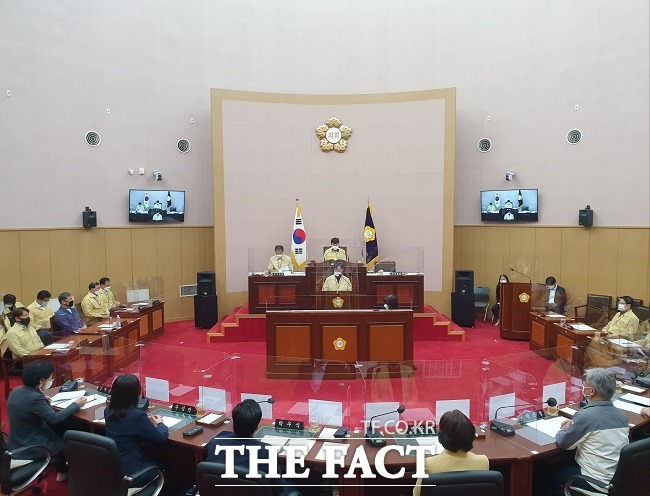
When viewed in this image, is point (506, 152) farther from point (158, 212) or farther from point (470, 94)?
point (158, 212)

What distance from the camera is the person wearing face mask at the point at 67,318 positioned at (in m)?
7.25

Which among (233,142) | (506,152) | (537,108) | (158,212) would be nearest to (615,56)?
(537,108)

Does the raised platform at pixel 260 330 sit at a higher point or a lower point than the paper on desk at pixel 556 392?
lower

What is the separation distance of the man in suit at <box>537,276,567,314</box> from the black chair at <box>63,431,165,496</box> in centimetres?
762

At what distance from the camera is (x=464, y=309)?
33.6 feet

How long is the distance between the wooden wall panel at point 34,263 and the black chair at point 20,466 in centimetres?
617

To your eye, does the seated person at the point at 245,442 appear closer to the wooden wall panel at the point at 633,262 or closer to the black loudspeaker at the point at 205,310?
the black loudspeaker at the point at 205,310

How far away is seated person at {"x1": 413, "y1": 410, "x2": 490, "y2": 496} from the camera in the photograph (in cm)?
270

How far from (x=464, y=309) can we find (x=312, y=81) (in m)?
6.39

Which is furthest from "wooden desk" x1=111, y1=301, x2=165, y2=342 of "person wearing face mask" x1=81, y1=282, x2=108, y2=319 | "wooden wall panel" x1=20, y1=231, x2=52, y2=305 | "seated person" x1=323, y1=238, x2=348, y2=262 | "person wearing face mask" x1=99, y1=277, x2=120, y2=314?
"seated person" x1=323, y1=238, x2=348, y2=262

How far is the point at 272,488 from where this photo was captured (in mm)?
2875

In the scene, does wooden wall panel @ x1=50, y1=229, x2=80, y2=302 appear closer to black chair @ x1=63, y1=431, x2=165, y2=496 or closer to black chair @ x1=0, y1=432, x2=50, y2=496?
black chair @ x1=0, y1=432, x2=50, y2=496

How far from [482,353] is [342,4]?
8.53 m

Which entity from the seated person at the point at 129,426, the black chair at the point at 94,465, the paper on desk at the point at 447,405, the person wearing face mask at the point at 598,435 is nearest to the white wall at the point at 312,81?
the person wearing face mask at the point at 598,435
